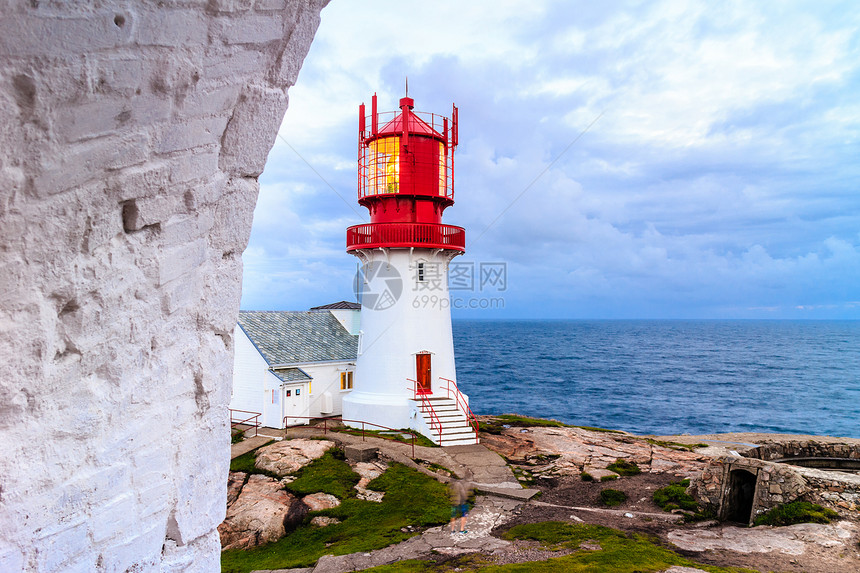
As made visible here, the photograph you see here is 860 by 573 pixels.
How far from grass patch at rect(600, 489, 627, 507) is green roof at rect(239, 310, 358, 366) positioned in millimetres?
12669

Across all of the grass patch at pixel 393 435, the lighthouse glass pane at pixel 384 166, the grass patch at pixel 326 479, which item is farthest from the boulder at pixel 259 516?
the lighthouse glass pane at pixel 384 166

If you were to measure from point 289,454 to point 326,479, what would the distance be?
82.6 inches

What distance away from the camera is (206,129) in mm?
2537

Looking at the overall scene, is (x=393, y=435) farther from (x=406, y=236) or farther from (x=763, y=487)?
(x=763, y=487)

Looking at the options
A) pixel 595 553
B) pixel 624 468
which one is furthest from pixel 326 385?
pixel 595 553

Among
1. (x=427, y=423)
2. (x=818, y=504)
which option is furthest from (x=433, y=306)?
(x=818, y=504)

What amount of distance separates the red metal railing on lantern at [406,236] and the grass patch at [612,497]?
10187 millimetres

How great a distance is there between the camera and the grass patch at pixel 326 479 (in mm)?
14578

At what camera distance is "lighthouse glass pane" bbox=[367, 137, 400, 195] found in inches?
827

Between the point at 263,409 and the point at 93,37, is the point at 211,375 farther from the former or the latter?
the point at 263,409

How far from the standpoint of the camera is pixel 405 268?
21.1 meters

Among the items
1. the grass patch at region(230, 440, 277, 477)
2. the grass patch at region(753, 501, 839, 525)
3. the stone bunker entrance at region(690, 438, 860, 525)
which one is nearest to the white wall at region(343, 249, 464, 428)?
the grass patch at region(230, 440, 277, 477)

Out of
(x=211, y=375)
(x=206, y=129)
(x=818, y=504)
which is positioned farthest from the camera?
(x=818, y=504)

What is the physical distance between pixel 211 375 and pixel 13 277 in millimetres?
1095
